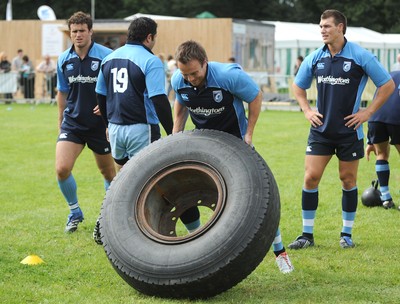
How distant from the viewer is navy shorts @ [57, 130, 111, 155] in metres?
8.39

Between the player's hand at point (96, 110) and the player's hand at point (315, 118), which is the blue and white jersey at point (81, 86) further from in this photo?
the player's hand at point (315, 118)

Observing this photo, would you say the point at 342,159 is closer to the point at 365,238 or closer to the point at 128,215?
the point at 365,238

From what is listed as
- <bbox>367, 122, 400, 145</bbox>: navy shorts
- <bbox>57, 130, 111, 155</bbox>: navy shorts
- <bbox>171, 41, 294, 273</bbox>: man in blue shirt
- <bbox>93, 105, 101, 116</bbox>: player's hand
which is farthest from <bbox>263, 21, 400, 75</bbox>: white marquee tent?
<bbox>171, 41, 294, 273</bbox>: man in blue shirt

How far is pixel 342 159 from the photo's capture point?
Answer: 301 inches

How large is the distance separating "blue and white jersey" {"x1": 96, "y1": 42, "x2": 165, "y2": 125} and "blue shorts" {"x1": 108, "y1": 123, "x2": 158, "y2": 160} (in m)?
0.04

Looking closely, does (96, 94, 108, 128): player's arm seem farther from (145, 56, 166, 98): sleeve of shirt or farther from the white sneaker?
the white sneaker

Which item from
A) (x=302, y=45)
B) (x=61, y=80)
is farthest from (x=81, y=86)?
(x=302, y=45)

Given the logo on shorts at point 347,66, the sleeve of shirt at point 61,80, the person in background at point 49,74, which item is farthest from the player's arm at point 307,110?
the person in background at point 49,74

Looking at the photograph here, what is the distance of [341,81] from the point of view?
743 cm

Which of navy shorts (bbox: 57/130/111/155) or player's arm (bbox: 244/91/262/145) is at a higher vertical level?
player's arm (bbox: 244/91/262/145)

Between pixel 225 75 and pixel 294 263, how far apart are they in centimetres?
174

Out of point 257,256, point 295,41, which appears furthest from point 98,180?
point 295,41

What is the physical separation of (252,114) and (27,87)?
85.9 feet

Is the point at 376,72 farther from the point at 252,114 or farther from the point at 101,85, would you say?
the point at 101,85
